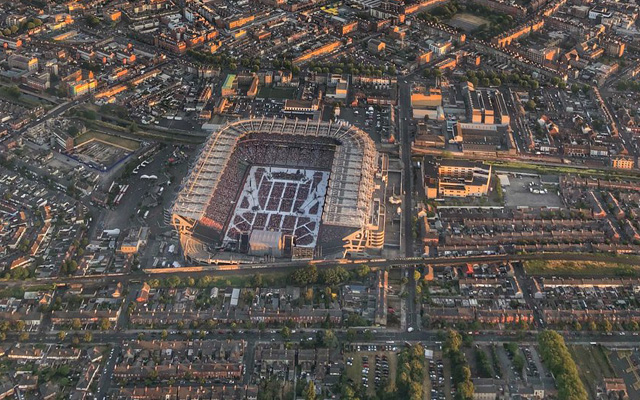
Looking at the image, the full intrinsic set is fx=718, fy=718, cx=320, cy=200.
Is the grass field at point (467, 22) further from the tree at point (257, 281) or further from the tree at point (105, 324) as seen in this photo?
the tree at point (105, 324)

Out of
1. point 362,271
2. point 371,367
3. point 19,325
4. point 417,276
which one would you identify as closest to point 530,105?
point 417,276

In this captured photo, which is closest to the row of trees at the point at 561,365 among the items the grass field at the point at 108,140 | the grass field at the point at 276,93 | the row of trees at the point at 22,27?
the grass field at the point at 276,93

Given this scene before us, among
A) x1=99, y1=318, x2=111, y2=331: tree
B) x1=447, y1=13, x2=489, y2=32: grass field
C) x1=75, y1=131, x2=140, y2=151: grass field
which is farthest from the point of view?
x1=447, y1=13, x2=489, y2=32: grass field

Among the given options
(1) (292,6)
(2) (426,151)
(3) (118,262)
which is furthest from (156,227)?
(1) (292,6)

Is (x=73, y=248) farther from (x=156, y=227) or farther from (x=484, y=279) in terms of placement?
(x=484, y=279)

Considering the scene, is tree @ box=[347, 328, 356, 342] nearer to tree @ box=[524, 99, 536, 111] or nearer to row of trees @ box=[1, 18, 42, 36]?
tree @ box=[524, 99, 536, 111]

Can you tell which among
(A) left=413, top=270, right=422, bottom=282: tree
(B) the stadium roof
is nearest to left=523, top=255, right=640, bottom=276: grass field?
(A) left=413, top=270, right=422, bottom=282: tree

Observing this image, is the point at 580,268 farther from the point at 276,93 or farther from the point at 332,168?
the point at 276,93
